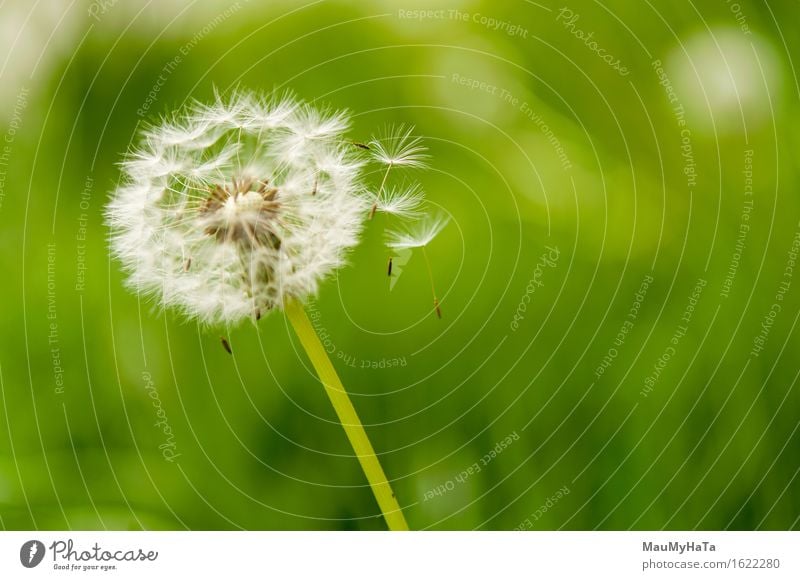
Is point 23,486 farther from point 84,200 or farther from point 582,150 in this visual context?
point 582,150

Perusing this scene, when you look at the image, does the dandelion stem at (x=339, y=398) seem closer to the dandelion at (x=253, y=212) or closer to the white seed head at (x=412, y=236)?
the dandelion at (x=253, y=212)

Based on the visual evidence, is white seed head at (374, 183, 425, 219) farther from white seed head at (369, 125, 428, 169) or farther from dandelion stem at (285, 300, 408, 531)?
dandelion stem at (285, 300, 408, 531)

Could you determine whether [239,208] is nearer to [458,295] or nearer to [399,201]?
[399,201]

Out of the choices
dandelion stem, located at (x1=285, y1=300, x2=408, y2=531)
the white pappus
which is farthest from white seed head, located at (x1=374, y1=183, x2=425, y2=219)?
dandelion stem, located at (x1=285, y1=300, x2=408, y2=531)

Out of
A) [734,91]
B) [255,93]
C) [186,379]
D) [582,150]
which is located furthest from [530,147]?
[186,379]

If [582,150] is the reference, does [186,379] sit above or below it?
below

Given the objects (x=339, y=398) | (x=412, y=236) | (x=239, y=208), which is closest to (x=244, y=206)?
(x=239, y=208)
